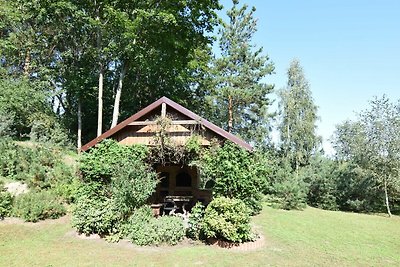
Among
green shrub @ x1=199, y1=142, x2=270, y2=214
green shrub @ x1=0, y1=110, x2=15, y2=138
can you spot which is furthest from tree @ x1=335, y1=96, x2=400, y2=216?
green shrub @ x1=0, y1=110, x2=15, y2=138

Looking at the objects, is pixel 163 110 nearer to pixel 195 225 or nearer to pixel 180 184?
pixel 195 225

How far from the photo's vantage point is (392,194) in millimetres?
22422

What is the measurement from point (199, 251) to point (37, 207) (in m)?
7.77

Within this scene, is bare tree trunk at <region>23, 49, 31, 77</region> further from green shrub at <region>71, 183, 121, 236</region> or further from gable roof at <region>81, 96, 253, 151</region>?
green shrub at <region>71, 183, 121, 236</region>

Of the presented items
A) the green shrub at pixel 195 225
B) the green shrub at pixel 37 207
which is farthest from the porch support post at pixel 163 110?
the green shrub at pixel 37 207

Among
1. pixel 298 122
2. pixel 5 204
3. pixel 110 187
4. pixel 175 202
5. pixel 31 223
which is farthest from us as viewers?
pixel 298 122

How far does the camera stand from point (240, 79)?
28.2 meters

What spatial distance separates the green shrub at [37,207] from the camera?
12695mm

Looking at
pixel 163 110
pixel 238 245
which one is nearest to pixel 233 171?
pixel 238 245

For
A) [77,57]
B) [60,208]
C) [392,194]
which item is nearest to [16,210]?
[60,208]

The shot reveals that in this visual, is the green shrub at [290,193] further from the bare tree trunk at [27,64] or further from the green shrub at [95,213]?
the bare tree trunk at [27,64]

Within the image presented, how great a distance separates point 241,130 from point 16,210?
22.2m

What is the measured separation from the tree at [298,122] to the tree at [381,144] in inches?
454

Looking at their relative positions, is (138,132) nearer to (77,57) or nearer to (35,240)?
(35,240)
